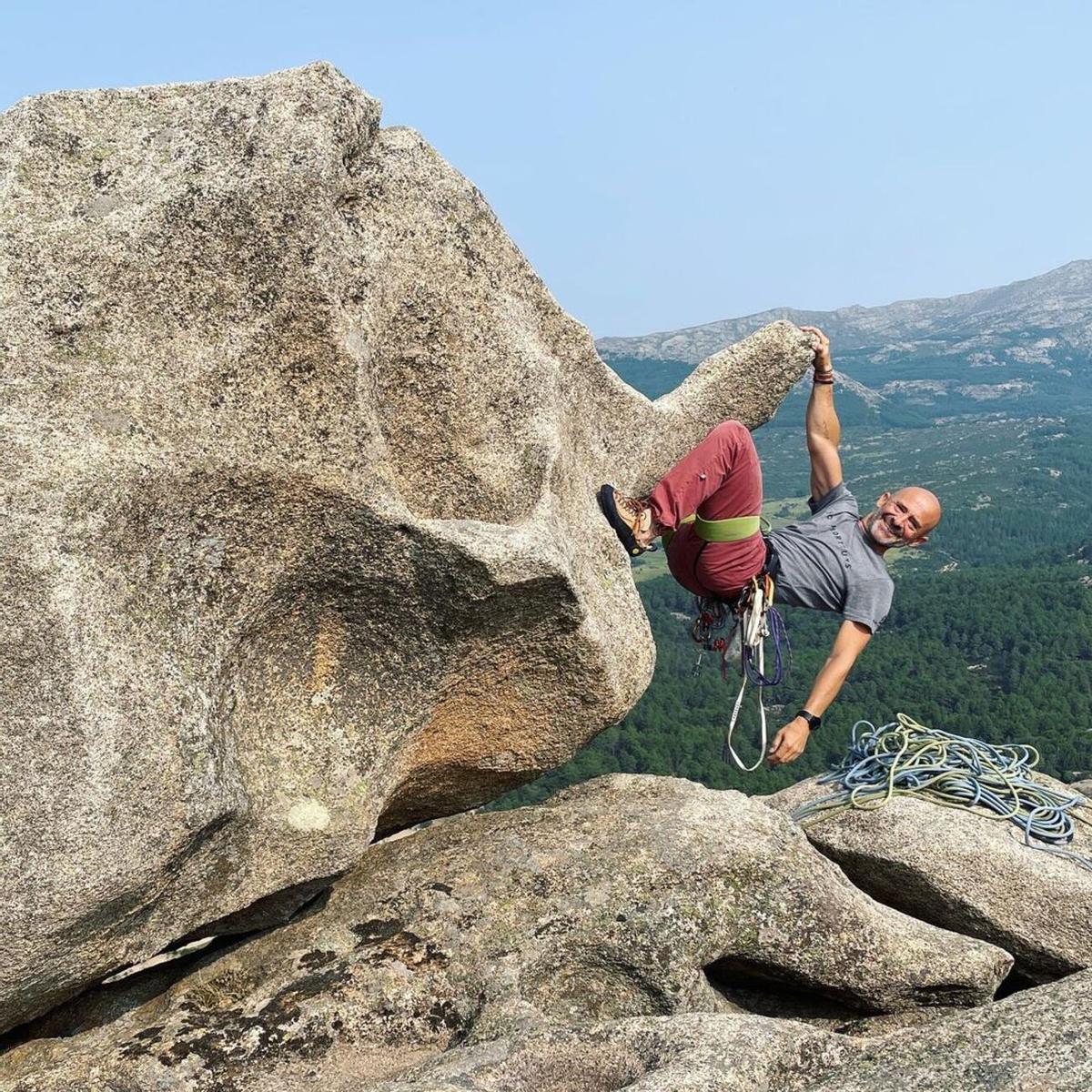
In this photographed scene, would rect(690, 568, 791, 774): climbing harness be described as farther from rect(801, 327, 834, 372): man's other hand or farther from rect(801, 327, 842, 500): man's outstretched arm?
rect(801, 327, 834, 372): man's other hand

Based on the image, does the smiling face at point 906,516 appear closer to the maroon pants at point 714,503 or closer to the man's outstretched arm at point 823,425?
the man's outstretched arm at point 823,425

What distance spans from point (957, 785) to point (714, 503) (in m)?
4.01

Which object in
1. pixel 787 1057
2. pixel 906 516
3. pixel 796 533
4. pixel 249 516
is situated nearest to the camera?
pixel 787 1057

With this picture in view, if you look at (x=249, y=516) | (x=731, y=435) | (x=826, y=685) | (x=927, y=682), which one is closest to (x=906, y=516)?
(x=826, y=685)

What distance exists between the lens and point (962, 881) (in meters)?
9.61

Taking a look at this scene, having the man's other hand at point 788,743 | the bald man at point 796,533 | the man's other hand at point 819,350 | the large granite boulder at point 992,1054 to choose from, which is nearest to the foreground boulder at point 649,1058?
the large granite boulder at point 992,1054

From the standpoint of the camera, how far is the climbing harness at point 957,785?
10414 millimetres

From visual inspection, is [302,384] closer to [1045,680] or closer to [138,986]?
[138,986]

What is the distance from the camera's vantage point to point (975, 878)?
9.62m

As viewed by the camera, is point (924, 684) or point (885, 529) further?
point (924, 684)

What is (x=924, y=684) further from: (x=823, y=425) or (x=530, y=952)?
(x=530, y=952)

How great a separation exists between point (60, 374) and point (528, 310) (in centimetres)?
406

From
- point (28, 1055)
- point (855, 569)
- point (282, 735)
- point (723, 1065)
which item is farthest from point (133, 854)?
point (855, 569)

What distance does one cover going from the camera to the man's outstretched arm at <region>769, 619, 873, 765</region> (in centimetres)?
936
